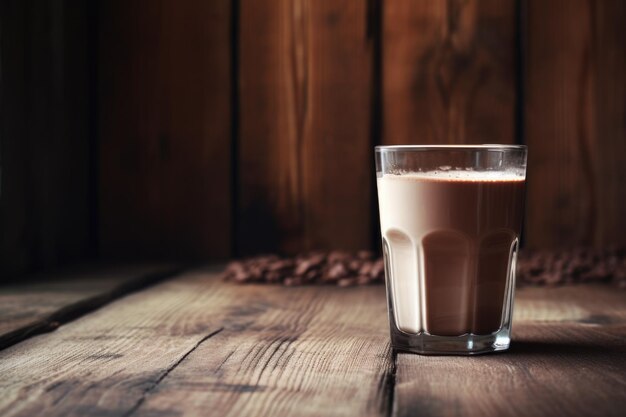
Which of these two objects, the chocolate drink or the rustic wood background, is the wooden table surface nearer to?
the chocolate drink

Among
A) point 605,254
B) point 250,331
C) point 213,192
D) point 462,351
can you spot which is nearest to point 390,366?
point 462,351

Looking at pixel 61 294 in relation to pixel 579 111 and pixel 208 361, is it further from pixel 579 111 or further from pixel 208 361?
pixel 579 111

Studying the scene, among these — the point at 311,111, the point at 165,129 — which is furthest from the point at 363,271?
the point at 165,129

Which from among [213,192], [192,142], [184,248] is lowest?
[184,248]

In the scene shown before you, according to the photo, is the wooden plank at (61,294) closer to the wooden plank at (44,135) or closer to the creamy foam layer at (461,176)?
the wooden plank at (44,135)

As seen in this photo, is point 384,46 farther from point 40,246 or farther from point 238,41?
point 40,246

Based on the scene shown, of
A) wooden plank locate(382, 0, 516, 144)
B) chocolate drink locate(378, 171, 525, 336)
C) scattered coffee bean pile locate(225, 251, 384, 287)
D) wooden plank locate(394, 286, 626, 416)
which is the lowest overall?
scattered coffee bean pile locate(225, 251, 384, 287)

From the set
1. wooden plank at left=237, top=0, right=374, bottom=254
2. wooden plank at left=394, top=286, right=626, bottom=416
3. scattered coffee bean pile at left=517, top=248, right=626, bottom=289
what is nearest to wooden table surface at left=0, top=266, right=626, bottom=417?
wooden plank at left=394, top=286, right=626, bottom=416

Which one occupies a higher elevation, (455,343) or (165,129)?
(165,129)
